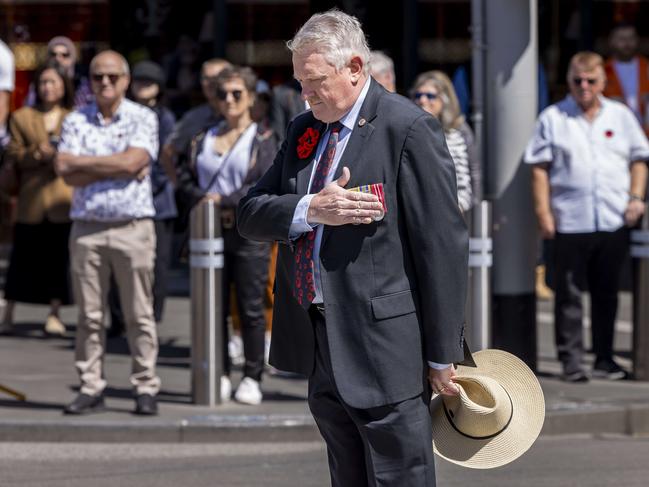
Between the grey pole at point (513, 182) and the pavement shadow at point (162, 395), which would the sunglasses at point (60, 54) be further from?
the grey pole at point (513, 182)

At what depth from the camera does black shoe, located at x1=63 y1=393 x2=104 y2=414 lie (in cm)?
807

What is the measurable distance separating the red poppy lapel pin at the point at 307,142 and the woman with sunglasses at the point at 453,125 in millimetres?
4313

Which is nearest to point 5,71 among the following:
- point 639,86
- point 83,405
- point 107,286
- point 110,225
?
point 110,225

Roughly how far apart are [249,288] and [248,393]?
619 mm

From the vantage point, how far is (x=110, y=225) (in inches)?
315

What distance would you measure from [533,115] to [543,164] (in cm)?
34

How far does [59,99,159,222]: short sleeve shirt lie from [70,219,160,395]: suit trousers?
9 centimetres

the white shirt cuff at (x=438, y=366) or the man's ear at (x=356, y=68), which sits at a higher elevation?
the man's ear at (x=356, y=68)

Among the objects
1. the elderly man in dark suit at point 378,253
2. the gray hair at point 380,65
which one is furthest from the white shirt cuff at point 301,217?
the gray hair at point 380,65

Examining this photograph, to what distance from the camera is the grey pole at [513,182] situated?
9.04 m

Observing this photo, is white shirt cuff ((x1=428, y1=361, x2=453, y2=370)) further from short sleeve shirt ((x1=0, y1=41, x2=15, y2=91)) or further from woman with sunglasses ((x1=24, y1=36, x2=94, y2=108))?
woman with sunglasses ((x1=24, y1=36, x2=94, y2=108))

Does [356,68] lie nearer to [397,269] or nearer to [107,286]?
[397,269]

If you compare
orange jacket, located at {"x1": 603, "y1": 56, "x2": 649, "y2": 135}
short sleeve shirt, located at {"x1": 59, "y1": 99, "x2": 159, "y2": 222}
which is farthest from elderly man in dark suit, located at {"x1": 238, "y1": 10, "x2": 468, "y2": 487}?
orange jacket, located at {"x1": 603, "y1": 56, "x2": 649, "y2": 135}

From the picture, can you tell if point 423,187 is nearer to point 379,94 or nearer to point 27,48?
point 379,94
